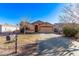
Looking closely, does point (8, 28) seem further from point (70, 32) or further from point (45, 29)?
point (70, 32)

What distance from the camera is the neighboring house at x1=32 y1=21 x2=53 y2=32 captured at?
317 cm

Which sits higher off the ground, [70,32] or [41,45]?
[70,32]

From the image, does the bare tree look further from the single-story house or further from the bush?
the bush

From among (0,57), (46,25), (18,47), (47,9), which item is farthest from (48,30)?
(0,57)

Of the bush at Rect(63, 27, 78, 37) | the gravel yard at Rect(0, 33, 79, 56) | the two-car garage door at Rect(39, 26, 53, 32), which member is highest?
the two-car garage door at Rect(39, 26, 53, 32)

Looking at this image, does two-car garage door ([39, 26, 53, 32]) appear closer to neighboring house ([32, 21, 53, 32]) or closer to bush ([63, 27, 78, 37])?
neighboring house ([32, 21, 53, 32])

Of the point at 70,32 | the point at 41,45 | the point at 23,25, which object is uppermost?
the point at 23,25

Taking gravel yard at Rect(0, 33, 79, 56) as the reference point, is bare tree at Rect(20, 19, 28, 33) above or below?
above

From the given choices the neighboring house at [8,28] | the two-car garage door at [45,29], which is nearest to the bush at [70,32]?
the two-car garage door at [45,29]

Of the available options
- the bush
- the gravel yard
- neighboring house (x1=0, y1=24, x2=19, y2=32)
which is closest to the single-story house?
neighboring house (x1=0, y1=24, x2=19, y2=32)

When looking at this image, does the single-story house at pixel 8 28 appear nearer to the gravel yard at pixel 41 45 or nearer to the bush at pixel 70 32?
the gravel yard at pixel 41 45

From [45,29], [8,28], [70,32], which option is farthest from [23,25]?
[70,32]

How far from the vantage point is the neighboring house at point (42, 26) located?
3169 mm

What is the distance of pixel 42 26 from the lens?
3191 mm
